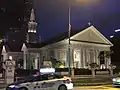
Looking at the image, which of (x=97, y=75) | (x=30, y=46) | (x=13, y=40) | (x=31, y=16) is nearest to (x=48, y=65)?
(x=97, y=75)

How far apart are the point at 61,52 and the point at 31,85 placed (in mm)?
39435

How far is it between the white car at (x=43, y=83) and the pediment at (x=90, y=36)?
36.8 meters

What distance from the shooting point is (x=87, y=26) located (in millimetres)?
59969

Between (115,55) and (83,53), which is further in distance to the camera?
(115,55)

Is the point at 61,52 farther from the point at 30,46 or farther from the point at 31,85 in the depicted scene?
the point at 31,85

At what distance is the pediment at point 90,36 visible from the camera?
193 ft

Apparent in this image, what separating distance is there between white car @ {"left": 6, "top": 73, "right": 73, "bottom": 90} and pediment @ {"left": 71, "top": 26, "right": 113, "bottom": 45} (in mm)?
36766

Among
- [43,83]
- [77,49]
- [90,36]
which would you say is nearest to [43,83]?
[43,83]

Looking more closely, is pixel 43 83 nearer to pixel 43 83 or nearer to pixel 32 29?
pixel 43 83

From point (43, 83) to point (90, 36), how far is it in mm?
41138

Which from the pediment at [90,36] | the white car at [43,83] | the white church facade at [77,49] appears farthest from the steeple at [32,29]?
the white car at [43,83]

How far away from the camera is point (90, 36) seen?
60.4m

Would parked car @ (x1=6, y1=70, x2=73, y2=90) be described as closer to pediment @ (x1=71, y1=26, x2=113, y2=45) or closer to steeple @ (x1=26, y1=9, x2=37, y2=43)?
pediment @ (x1=71, y1=26, x2=113, y2=45)

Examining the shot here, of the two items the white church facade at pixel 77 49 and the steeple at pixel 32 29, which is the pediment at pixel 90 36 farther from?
the steeple at pixel 32 29
